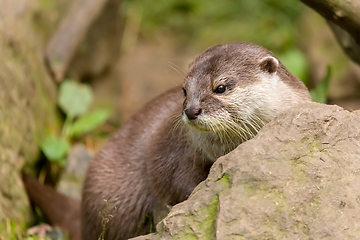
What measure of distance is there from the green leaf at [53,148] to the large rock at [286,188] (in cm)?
185

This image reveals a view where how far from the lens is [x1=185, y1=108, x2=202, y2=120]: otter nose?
1702mm

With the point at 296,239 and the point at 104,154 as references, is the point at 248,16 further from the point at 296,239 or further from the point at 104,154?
the point at 296,239

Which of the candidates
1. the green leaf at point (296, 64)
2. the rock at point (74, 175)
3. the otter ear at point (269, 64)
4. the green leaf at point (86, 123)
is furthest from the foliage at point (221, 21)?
the otter ear at point (269, 64)

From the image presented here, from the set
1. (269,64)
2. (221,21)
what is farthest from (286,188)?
(221,21)

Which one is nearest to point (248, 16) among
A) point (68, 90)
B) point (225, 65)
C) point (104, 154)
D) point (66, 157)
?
point (68, 90)

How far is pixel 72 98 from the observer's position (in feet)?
12.2

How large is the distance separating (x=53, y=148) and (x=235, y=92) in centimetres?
183

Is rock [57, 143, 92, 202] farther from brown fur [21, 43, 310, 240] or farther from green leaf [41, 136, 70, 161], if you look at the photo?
brown fur [21, 43, 310, 240]

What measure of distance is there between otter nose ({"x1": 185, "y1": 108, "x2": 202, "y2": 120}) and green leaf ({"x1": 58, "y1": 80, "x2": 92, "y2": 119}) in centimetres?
218

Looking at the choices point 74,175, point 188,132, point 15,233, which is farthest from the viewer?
point 74,175

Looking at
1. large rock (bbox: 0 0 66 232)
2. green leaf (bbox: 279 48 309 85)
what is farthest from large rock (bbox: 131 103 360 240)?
green leaf (bbox: 279 48 309 85)

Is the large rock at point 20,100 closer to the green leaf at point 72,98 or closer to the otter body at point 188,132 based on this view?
the green leaf at point 72,98

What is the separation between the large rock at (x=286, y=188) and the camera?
4.55ft

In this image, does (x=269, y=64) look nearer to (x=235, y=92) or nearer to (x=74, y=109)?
(x=235, y=92)
